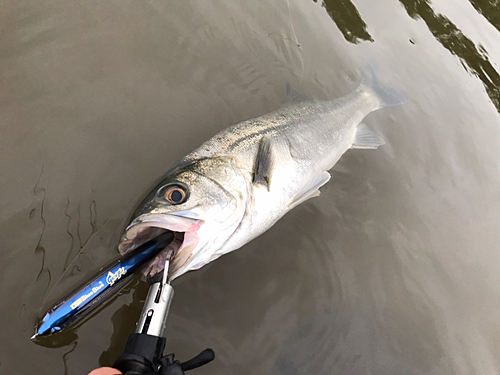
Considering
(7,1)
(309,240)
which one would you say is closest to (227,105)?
(309,240)

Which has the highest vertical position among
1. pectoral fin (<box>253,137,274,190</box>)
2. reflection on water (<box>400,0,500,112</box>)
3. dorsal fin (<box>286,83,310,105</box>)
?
reflection on water (<box>400,0,500,112</box>)

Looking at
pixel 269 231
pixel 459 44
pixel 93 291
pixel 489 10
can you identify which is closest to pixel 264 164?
pixel 269 231

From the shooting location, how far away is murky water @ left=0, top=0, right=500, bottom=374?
A: 2227 millimetres

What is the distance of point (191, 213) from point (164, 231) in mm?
220

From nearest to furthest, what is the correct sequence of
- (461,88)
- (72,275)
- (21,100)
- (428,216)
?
1. (72,275)
2. (21,100)
3. (428,216)
4. (461,88)

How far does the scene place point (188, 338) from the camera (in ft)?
7.27

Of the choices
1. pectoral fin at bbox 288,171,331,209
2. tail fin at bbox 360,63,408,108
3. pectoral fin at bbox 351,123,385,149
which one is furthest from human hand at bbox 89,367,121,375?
tail fin at bbox 360,63,408,108

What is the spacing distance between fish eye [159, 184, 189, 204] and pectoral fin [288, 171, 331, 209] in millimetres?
918

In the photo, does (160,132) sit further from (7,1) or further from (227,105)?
(7,1)

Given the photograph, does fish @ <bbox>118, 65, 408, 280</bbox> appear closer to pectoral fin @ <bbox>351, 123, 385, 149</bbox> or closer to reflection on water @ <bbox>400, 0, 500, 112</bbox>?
pectoral fin @ <bbox>351, 123, 385, 149</bbox>

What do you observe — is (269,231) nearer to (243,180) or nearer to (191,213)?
(243,180)

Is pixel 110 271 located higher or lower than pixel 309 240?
lower

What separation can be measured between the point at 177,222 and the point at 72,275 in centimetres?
86

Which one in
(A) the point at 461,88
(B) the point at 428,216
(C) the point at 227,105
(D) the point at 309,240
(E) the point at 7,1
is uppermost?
(A) the point at 461,88
